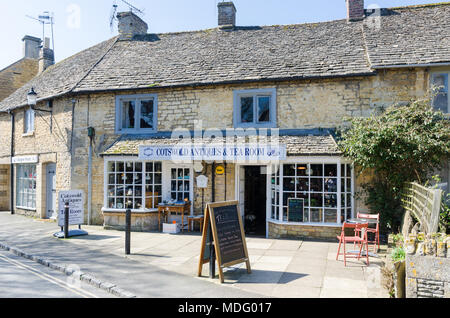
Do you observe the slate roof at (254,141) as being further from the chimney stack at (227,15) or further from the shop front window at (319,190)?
the chimney stack at (227,15)

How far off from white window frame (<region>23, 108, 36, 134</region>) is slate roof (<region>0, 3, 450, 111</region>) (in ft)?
1.84

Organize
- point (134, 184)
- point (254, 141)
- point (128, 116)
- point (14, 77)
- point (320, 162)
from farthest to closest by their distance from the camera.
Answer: point (14, 77) → point (128, 116) → point (134, 184) → point (254, 141) → point (320, 162)

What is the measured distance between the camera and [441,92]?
33.4 ft

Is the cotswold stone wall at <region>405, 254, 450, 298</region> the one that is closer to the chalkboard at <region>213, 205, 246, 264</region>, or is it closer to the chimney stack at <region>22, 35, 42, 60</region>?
the chalkboard at <region>213, 205, 246, 264</region>

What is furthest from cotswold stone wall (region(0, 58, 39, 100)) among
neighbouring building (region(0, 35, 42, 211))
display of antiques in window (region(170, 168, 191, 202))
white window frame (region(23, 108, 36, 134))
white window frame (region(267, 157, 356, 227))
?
white window frame (region(267, 157, 356, 227))

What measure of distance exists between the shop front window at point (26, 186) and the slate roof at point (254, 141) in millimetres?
5984

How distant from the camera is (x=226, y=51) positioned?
13.5 meters

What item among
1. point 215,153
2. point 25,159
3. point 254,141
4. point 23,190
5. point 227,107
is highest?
point 227,107

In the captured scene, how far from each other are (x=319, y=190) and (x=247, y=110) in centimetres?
359

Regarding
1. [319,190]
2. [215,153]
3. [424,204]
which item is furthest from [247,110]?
[424,204]

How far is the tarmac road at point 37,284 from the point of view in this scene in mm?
5742

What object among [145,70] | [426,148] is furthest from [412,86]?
[145,70]

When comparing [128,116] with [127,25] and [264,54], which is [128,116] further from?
[127,25]

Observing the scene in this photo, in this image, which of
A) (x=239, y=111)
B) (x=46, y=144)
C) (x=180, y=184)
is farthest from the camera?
(x=46, y=144)
